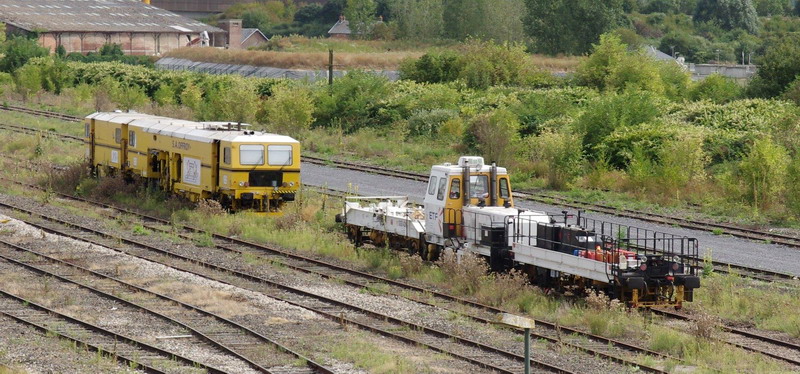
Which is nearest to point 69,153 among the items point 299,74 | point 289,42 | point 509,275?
point 509,275

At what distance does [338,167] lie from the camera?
42312 mm

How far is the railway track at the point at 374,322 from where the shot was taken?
1591 cm

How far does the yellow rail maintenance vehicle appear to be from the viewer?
96.4 feet

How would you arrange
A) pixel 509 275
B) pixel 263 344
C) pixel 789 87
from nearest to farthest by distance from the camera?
pixel 263 344 → pixel 509 275 → pixel 789 87

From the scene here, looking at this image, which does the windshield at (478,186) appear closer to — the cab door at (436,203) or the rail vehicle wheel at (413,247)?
the cab door at (436,203)

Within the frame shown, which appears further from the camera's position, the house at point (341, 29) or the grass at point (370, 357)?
the house at point (341, 29)

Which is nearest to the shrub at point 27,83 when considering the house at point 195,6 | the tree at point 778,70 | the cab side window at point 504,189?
the tree at point 778,70

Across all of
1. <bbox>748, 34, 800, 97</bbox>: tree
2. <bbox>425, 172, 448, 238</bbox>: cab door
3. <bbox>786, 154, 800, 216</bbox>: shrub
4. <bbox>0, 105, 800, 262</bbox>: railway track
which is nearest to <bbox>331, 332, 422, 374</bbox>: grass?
<bbox>425, 172, 448, 238</bbox>: cab door

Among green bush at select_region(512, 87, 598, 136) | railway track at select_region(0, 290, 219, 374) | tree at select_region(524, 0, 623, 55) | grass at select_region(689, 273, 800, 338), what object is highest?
tree at select_region(524, 0, 623, 55)

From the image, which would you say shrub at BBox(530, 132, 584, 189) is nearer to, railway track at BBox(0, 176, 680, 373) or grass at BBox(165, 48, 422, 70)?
railway track at BBox(0, 176, 680, 373)

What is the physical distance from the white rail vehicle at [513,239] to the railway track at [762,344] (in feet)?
4.33

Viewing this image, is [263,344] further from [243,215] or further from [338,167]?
[338,167]

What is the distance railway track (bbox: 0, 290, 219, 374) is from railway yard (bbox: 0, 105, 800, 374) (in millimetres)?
35

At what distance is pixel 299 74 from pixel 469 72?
19.6 metres
